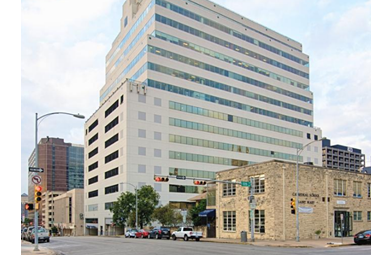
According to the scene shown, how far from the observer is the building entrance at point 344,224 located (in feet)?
143

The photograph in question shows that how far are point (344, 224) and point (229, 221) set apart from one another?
12.8m

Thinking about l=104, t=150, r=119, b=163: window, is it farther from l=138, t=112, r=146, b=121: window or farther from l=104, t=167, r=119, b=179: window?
l=138, t=112, r=146, b=121: window

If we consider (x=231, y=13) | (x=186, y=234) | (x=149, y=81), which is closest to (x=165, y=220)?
(x=186, y=234)

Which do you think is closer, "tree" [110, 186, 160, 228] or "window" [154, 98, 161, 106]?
"tree" [110, 186, 160, 228]

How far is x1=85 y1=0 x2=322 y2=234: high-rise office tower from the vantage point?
77.6m

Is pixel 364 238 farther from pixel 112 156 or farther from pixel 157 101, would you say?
pixel 112 156

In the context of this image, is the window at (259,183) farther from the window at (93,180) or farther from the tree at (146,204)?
the window at (93,180)

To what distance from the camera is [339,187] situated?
44.6 metres

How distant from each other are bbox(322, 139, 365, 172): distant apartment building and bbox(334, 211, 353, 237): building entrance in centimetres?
13259

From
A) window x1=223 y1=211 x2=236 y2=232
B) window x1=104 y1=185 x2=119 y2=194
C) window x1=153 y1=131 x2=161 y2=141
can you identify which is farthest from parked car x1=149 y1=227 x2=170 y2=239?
window x1=104 y1=185 x2=119 y2=194

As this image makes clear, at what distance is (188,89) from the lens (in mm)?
82500

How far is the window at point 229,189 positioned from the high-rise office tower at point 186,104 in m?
31.3

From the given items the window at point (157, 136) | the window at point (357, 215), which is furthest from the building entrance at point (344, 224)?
the window at point (157, 136)

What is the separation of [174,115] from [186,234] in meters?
40.3
